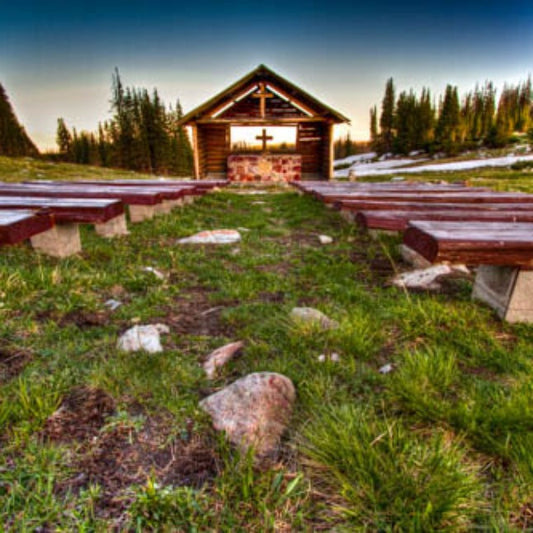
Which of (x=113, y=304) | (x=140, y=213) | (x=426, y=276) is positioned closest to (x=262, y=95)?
(x=140, y=213)

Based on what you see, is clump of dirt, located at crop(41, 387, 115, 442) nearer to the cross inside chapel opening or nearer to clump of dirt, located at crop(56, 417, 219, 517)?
clump of dirt, located at crop(56, 417, 219, 517)

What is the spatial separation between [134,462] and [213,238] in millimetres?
3579

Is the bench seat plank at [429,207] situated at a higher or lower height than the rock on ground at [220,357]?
higher

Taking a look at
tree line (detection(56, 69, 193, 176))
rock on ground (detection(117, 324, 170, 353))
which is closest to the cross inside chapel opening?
rock on ground (detection(117, 324, 170, 353))

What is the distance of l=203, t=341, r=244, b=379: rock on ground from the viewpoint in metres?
1.78

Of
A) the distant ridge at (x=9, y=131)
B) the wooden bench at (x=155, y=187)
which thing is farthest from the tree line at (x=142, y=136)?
the wooden bench at (x=155, y=187)

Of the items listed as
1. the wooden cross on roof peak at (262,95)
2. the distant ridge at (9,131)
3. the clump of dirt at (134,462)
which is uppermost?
the distant ridge at (9,131)

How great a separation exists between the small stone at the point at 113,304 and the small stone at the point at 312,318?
132cm

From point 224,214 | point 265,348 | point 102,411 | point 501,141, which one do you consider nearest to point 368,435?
point 265,348

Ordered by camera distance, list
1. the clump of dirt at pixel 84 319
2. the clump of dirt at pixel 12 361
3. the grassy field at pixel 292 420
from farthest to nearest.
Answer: the clump of dirt at pixel 84 319 < the clump of dirt at pixel 12 361 < the grassy field at pixel 292 420

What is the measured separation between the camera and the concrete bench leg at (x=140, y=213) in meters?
5.29

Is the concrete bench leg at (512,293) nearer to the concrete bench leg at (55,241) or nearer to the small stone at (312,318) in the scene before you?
the small stone at (312,318)

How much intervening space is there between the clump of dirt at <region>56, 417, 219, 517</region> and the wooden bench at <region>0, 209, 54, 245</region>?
1.47 m

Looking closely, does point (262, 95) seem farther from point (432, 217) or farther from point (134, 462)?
point (134, 462)
